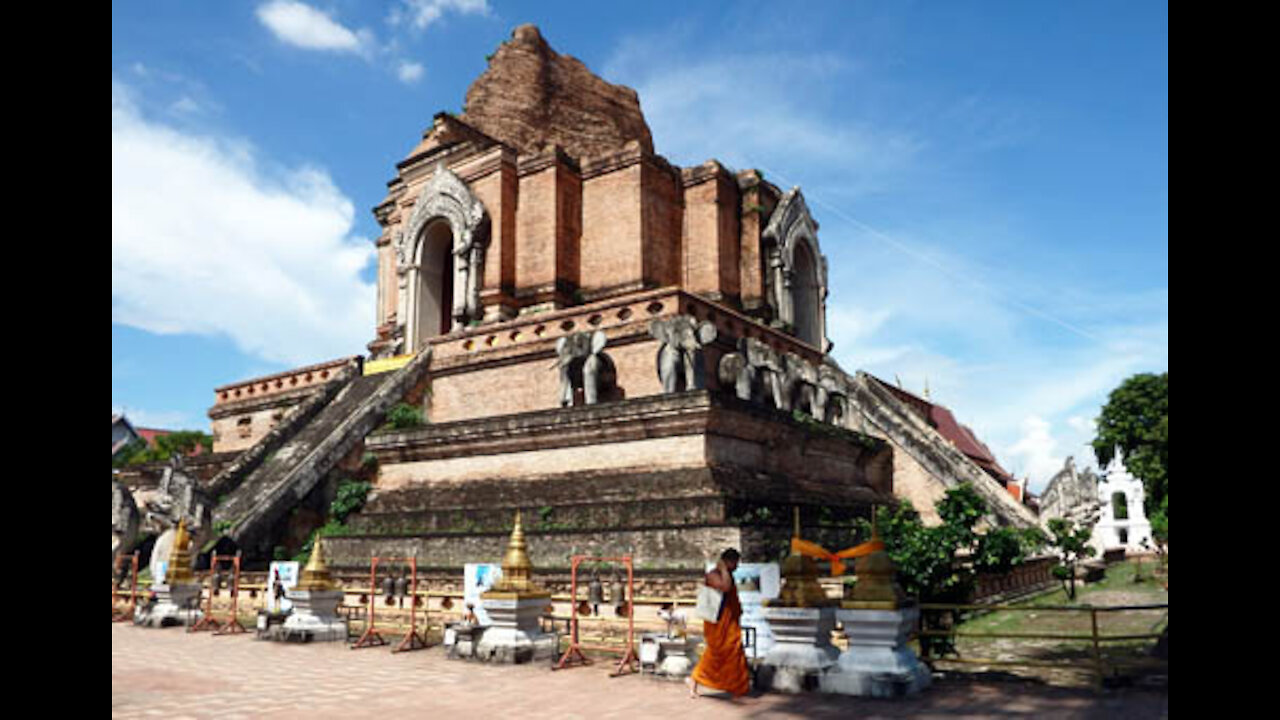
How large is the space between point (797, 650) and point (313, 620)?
7.17 m

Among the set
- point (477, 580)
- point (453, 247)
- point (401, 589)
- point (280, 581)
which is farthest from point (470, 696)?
point (453, 247)

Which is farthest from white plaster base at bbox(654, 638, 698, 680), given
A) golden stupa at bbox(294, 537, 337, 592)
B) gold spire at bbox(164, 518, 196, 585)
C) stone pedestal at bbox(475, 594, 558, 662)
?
gold spire at bbox(164, 518, 196, 585)

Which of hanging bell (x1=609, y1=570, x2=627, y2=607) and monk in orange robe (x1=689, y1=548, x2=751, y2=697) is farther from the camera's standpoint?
hanging bell (x1=609, y1=570, x2=627, y2=607)

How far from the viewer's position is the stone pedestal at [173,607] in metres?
14.9

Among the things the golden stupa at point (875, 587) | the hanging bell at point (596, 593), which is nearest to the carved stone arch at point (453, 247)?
the hanging bell at point (596, 593)

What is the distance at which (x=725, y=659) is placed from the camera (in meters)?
8.34

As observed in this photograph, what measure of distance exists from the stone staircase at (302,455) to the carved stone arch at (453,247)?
2.37 meters

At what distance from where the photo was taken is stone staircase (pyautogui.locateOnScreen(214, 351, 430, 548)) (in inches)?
677

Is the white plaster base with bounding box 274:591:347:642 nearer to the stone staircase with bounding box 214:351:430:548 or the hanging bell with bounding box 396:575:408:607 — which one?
the hanging bell with bounding box 396:575:408:607

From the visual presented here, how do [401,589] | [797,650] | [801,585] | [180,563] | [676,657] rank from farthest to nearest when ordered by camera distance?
[180,563] < [401,589] < [676,657] < [801,585] < [797,650]

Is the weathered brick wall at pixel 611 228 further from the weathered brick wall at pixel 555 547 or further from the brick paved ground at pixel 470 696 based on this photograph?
the brick paved ground at pixel 470 696

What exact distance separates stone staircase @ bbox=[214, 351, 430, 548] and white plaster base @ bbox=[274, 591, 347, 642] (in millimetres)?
4572

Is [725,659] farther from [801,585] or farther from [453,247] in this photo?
[453,247]
